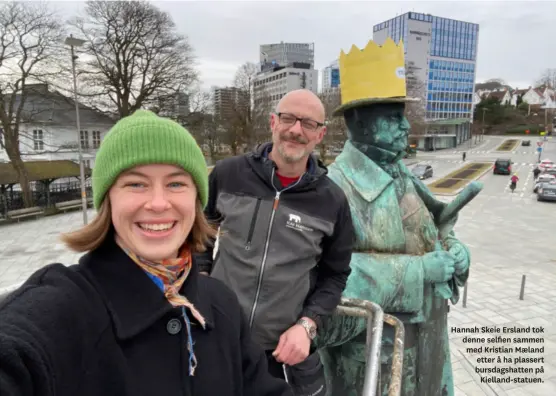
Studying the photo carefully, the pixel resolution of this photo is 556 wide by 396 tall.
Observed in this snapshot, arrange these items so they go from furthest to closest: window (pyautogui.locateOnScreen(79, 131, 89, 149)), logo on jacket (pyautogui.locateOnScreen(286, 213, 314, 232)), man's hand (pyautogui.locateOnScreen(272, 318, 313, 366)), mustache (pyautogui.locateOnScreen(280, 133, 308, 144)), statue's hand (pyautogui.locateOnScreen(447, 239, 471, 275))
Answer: window (pyautogui.locateOnScreen(79, 131, 89, 149)) → statue's hand (pyautogui.locateOnScreen(447, 239, 471, 275)) → mustache (pyautogui.locateOnScreen(280, 133, 308, 144)) → logo on jacket (pyautogui.locateOnScreen(286, 213, 314, 232)) → man's hand (pyautogui.locateOnScreen(272, 318, 313, 366))

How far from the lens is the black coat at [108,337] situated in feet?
2.74

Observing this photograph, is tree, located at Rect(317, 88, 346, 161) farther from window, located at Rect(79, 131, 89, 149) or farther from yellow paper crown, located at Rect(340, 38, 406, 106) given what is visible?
yellow paper crown, located at Rect(340, 38, 406, 106)

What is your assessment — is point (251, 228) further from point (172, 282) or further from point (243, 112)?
point (243, 112)

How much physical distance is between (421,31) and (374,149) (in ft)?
265

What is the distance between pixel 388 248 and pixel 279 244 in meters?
0.81

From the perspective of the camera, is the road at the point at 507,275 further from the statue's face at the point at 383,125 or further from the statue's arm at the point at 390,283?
the statue's face at the point at 383,125

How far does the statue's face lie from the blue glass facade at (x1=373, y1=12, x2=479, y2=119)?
73204mm

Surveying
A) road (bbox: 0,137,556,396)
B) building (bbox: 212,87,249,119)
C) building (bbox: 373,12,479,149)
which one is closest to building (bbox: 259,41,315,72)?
building (bbox: 373,12,479,149)

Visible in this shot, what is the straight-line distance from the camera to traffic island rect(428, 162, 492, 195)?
2303 cm

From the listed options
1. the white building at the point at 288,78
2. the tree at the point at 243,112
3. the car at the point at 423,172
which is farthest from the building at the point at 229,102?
the white building at the point at 288,78

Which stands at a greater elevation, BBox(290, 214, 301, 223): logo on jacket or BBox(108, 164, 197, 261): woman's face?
BBox(108, 164, 197, 261): woman's face

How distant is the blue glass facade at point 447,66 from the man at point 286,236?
243 ft

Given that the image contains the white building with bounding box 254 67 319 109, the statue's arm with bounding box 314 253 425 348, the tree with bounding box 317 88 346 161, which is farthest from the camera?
the white building with bounding box 254 67 319 109

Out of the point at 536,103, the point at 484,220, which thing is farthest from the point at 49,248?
the point at 536,103
